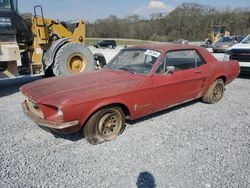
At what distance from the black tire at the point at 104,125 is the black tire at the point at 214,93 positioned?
8.34 feet

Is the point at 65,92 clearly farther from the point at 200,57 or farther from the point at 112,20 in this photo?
the point at 112,20

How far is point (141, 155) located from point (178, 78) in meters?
1.82

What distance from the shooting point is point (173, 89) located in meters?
4.46

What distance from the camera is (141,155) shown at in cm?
342

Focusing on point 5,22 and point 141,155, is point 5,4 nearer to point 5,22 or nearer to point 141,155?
point 5,22

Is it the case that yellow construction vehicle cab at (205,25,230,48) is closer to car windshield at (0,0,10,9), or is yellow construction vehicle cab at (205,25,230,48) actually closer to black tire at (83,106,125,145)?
car windshield at (0,0,10,9)

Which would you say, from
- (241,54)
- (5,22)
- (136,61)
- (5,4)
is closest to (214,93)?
(136,61)

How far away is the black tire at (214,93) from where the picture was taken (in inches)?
214

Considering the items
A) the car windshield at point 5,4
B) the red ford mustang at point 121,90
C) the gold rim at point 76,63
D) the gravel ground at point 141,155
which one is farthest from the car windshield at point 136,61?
the car windshield at point 5,4

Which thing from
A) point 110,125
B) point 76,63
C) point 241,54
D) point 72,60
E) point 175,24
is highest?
point 175,24

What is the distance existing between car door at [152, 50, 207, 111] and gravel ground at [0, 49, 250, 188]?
0.46 metres

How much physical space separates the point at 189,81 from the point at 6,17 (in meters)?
5.09

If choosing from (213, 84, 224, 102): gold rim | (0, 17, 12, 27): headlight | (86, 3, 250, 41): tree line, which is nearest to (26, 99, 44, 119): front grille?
(0, 17, 12, 27): headlight

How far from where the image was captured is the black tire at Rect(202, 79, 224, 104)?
17.8ft
